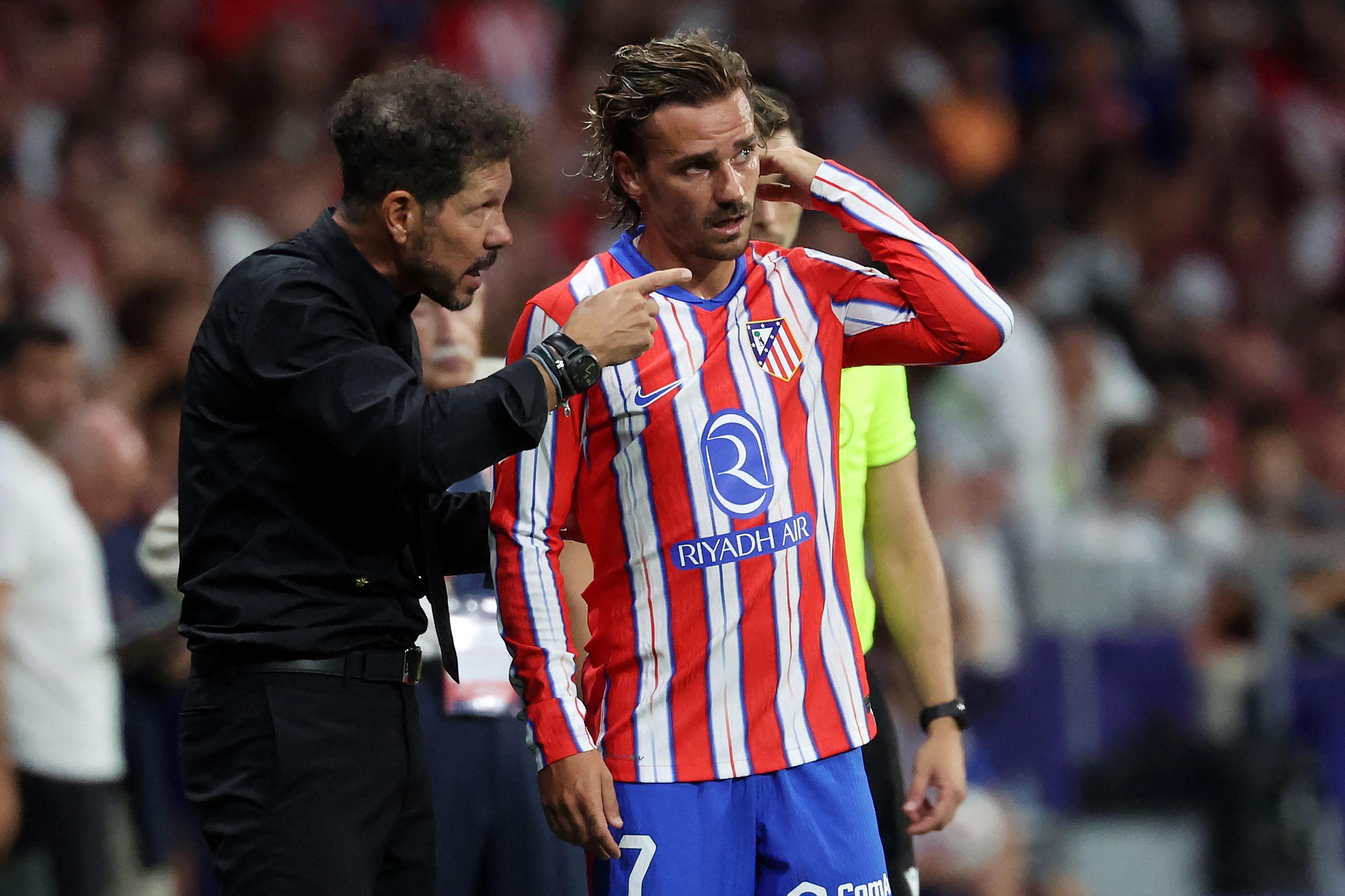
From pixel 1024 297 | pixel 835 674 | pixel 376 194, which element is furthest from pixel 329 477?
pixel 1024 297

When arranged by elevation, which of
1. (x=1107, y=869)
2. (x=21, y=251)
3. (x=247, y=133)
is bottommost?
(x=1107, y=869)

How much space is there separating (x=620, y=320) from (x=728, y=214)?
0.95 ft

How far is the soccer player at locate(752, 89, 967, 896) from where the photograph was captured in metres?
3.38

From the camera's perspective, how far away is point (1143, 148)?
1016 centimetres

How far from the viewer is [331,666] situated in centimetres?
265

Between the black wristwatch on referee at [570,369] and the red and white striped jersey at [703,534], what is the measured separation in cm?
16

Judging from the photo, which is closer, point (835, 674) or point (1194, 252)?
point (835, 674)

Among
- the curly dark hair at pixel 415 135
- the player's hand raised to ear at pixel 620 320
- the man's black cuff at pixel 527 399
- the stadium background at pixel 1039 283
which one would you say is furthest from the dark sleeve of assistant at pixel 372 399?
the stadium background at pixel 1039 283

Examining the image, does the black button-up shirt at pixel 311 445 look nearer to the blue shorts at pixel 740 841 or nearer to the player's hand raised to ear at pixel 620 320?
the player's hand raised to ear at pixel 620 320

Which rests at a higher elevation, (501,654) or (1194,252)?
(1194,252)

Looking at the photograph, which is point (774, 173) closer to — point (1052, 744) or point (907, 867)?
point (907, 867)

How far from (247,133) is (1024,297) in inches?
156

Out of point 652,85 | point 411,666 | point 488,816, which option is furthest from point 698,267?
point 488,816

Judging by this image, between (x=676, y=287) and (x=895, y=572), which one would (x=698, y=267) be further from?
(x=895, y=572)
